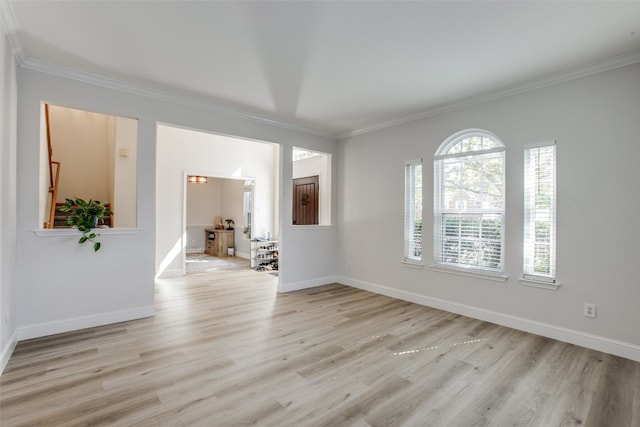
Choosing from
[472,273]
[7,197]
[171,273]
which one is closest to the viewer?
[7,197]

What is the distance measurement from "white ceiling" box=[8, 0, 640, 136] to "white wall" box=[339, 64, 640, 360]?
27 cm

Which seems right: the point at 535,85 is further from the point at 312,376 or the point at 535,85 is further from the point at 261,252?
the point at 261,252

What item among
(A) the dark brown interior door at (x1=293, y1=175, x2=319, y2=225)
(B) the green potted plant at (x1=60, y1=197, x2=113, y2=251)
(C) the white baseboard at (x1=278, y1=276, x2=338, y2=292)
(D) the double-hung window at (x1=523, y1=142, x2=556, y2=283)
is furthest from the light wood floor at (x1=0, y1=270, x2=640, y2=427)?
(A) the dark brown interior door at (x1=293, y1=175, x2=319, y2=225)

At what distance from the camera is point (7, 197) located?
2.61 m

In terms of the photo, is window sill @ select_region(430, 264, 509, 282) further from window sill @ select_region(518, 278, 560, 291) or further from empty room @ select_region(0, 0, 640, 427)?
window sill @ select_region(518, 278, 560, 291)

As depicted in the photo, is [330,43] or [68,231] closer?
[330,43]

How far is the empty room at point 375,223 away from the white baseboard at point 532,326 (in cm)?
2

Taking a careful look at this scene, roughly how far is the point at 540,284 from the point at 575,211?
82 cm

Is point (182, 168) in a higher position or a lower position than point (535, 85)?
lower

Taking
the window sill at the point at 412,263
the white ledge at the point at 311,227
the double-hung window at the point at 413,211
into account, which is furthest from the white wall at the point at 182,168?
the window sill at the point at 412,263

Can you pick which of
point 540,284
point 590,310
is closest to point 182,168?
point 540,284

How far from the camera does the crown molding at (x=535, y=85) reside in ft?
9.14

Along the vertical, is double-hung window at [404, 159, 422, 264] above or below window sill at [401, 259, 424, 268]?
above

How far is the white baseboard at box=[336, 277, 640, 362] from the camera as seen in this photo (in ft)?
9.10
